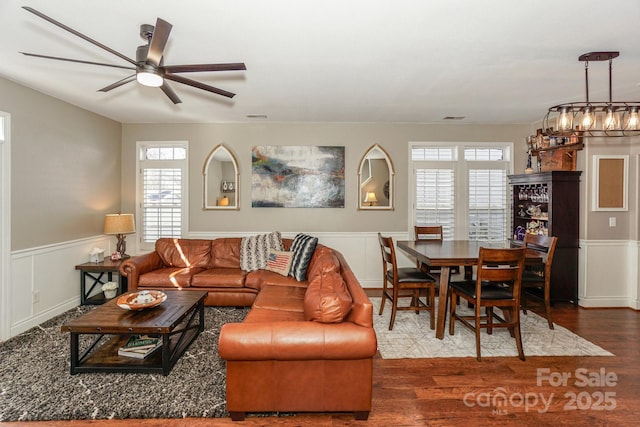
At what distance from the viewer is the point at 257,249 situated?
4.67m

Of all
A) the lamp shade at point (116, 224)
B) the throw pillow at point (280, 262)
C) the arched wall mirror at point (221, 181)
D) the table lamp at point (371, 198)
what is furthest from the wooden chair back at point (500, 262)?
the lamp shade at point (116, 224)

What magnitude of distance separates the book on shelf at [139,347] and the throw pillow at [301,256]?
1.75m

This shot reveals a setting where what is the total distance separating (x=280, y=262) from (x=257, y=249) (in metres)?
0.48

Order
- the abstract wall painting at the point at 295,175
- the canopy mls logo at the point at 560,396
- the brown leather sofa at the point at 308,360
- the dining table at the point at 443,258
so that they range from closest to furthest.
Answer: the brown leather sofa at the point at 308,360, the canopy mls logo at the point at 560,396, the dining table at the point at 443,258, the abstract wall painting at the point at 295,175

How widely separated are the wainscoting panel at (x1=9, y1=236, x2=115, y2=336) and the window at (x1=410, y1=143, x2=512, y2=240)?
5.05 meters

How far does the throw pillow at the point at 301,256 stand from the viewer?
4.16 meters

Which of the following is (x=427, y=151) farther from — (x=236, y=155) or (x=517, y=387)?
(x=517, y=387)

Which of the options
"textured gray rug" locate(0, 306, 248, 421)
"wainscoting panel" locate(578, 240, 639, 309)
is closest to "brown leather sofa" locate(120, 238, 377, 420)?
"textured gray rug" locate(0, 306, 248, 421)

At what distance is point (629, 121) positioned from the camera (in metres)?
2.68

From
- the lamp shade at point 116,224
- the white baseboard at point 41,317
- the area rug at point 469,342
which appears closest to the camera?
the area rug at point 469,342

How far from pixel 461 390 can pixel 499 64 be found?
2900 millimetres

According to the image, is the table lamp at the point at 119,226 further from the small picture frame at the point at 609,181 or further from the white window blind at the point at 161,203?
the small picture frame at the point at 609,181

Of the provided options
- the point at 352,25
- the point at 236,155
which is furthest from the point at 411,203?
the point at 352,25

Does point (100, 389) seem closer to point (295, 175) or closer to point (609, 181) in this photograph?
point (295, 175)
